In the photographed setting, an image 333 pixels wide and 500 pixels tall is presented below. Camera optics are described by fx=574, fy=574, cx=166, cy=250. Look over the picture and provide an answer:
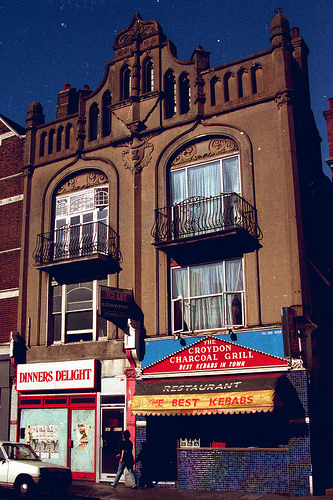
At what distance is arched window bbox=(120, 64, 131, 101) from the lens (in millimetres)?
22594

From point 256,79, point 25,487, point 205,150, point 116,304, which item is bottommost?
point 25,487

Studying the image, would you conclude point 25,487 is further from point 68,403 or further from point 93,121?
point 93,121

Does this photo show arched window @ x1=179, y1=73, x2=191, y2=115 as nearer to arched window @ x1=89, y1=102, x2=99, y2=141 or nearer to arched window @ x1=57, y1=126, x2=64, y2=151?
arched window @ x1=89, y1=102, x2=99, y2=141

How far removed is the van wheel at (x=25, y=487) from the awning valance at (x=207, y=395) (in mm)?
3815

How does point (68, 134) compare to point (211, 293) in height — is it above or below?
above

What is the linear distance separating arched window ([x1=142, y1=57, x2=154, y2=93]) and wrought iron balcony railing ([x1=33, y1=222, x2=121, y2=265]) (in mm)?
5603

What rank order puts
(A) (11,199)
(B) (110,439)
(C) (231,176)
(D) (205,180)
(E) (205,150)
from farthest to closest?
(A) (11,199), (E) (205,150), (D) (205,180), (C) (231,176), (B) (110,439)

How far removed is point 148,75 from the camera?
22.3 metres

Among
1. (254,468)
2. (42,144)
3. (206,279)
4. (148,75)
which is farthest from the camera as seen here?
(42,144)

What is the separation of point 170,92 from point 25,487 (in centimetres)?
1440

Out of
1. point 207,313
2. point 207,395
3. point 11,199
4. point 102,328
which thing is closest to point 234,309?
point 207,313

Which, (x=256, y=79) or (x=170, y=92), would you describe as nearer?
(x=256, y=79)

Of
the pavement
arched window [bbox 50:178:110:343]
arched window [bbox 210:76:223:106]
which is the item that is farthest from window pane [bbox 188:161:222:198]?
the pavement

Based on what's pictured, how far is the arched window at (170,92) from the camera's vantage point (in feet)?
70.3
